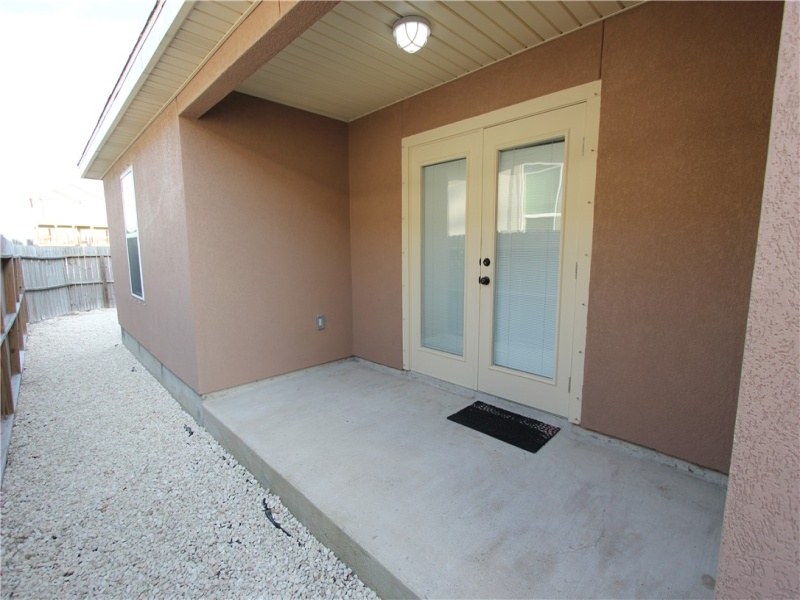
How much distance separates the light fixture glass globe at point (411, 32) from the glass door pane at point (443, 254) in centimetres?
98

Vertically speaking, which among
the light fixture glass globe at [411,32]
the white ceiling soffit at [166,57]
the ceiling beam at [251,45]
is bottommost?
the ceiling beam at [251,45]

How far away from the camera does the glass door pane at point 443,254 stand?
303 cm

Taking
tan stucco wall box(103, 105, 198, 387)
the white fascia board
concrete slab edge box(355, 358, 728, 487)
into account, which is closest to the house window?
tan stucco wall box(103, 105, 198, 387)

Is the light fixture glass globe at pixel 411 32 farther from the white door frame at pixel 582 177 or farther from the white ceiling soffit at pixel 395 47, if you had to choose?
the white door frame at pixel 582 177

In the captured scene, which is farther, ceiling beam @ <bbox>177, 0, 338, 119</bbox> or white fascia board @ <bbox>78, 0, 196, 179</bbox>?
white fascia board @ <bbox>78, 0, 196, 179</bbox>

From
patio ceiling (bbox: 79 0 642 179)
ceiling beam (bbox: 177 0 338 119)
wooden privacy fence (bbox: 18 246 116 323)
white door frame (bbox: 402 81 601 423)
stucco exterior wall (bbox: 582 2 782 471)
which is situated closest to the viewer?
ceiling beam (bbox: 177 0 338 119)

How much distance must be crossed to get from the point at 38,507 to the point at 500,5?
391 cm

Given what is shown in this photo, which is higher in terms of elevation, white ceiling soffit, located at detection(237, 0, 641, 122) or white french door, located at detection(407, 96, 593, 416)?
A: white ceiling soffit, located at detection(237, 0, 641, 122)

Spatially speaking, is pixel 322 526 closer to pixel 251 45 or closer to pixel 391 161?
pixel 251 45

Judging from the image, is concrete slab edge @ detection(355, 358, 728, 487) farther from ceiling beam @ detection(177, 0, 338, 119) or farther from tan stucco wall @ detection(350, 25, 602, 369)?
ceiling beam @ detection(177, 0, 338, 119)

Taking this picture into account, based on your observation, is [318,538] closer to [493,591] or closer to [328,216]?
[493,591]

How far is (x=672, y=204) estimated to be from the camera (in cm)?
195

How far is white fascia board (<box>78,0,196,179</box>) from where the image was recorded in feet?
6.23

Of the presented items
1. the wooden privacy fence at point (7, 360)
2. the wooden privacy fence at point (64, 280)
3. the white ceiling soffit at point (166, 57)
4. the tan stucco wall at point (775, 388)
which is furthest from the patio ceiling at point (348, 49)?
the wooden privacy fence at point (64, 280)
